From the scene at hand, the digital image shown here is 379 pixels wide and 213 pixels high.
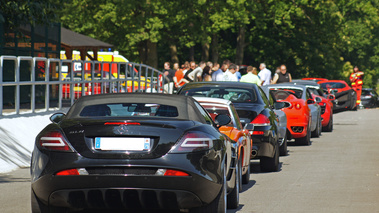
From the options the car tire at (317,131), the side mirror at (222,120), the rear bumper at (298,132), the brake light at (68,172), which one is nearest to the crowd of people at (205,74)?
the car tire at (317,131)

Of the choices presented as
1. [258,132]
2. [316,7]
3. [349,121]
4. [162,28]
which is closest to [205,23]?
[162,28]

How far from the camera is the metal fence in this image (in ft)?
50.9

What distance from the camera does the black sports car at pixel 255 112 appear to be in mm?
13016

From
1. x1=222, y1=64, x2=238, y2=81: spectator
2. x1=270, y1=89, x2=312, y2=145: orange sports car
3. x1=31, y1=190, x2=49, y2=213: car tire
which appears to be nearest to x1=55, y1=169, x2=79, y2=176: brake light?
x1=31, y1=190, x2=49, y2=213: car tire

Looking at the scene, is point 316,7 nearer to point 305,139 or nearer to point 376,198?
point 305,139

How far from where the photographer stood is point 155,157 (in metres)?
7.28

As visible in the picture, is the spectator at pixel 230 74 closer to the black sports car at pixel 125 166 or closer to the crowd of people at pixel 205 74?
the crowd of people at pixel 205 74

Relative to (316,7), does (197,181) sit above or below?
below

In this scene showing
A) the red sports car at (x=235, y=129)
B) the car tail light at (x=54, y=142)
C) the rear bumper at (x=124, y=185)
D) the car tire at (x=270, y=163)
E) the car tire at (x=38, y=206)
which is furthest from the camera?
the car tire at (x=270, y=163)

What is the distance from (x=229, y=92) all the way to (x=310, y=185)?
9.72 feet

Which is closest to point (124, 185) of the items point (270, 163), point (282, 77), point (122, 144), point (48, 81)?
point (122, 144)

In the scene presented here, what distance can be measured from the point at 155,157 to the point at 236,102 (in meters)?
6.34

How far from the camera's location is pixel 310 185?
11.5 meters

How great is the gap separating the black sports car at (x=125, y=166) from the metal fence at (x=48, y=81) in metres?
7.52
